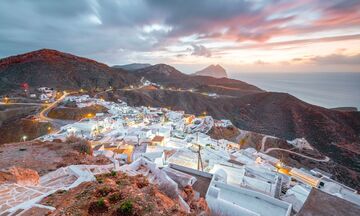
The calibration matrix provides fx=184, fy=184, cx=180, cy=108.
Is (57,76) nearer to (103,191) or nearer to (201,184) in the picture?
(201,184)

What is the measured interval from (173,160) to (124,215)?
14.5m

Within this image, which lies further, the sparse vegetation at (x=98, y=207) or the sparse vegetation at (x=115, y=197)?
the sparse vegetation at (x=115, y=197)

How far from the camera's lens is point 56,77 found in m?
83.9

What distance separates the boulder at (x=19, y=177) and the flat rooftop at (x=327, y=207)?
10299mm

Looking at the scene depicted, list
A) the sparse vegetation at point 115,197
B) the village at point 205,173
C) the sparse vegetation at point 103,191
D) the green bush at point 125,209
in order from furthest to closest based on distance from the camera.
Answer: the village at point 205,173, the sparse vegetation at point 103,191, the sparse vegetation at point 115,197, the green bush at point 125,209

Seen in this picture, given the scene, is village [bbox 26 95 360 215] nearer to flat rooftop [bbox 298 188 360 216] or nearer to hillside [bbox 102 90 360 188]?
flat rooftop [bbox 298 188 360 216]

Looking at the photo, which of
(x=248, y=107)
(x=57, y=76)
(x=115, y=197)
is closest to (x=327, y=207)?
(x=115, y=197)

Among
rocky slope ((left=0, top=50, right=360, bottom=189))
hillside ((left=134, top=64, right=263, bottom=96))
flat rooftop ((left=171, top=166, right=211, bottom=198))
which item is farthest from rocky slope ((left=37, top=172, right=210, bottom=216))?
hillside ((left=134, top=64, right=263, bottom=96))

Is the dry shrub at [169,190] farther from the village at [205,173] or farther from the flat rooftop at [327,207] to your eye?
the flat rooftop at [327,207]

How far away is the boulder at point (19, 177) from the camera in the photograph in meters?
7.57

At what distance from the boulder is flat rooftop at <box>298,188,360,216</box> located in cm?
1030

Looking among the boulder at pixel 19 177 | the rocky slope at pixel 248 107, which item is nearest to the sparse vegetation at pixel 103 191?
the boulder at pixel 19 177

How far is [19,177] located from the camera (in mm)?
7762

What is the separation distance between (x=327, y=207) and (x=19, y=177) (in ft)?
37.7
